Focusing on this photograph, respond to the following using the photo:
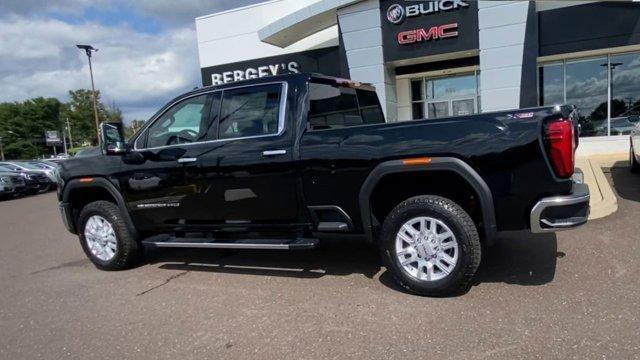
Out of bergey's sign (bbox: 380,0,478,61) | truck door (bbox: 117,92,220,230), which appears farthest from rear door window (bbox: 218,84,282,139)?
bergey's sign (bbox: 380,0,478,61)

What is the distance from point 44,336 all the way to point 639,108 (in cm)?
1716

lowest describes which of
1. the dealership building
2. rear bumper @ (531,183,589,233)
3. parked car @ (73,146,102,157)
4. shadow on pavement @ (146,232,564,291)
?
shadow on pavement @ (146,232,564,291)

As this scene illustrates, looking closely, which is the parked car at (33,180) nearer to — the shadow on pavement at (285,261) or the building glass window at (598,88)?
the shadow on pavement at (285,261)

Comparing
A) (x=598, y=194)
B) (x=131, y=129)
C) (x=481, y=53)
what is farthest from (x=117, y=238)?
(x=131, y=129)

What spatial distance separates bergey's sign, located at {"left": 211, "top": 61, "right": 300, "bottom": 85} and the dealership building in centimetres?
9

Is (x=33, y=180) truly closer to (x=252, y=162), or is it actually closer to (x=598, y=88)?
(x=252, y=162)

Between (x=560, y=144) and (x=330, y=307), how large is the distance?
2253 mm

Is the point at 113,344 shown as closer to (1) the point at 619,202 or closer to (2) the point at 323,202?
(2) the point at 323,202

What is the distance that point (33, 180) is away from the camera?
21406 mm

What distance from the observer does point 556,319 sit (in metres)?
3.67

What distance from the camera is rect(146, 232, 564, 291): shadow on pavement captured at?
188 inches


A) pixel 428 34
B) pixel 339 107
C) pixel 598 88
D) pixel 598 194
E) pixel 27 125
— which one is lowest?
pixel 598 194

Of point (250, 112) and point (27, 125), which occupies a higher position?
point (27, 125)

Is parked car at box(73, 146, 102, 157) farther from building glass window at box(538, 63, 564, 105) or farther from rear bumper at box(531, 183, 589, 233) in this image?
building glass window at box(538, 63, 564, 105)
